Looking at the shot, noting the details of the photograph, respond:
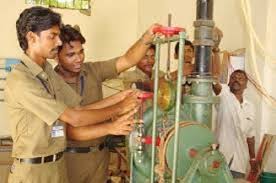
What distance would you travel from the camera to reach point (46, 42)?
198 centimetres

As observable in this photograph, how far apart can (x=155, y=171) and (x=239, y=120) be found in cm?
146

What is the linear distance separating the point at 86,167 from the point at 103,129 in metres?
0.66

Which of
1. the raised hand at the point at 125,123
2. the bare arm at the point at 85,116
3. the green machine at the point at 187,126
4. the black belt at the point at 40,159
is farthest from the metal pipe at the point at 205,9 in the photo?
the black belt at the point at 40,159

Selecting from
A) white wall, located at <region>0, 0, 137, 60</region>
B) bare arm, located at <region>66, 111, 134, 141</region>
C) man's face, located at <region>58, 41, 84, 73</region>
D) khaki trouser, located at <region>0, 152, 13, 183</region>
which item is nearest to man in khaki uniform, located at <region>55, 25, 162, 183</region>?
man's face, located at <region>58, 41, 84, 73</region>

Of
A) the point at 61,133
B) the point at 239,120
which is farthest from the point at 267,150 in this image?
the point at 61,133

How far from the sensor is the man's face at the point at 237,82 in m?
2.97

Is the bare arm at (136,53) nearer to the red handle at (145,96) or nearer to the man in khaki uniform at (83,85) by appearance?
the man in khaki uniform at (83,85)

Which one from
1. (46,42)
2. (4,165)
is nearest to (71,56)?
(46,42)

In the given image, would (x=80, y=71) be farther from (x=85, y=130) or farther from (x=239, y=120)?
(x=239, y=120)

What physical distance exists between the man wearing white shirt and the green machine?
43.6 inches

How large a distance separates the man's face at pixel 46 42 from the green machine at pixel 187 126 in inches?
24.8

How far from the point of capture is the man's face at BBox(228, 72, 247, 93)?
297 cm

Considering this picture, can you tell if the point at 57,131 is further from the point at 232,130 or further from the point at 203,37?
the point at 232,130

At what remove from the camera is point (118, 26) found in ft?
14.6
